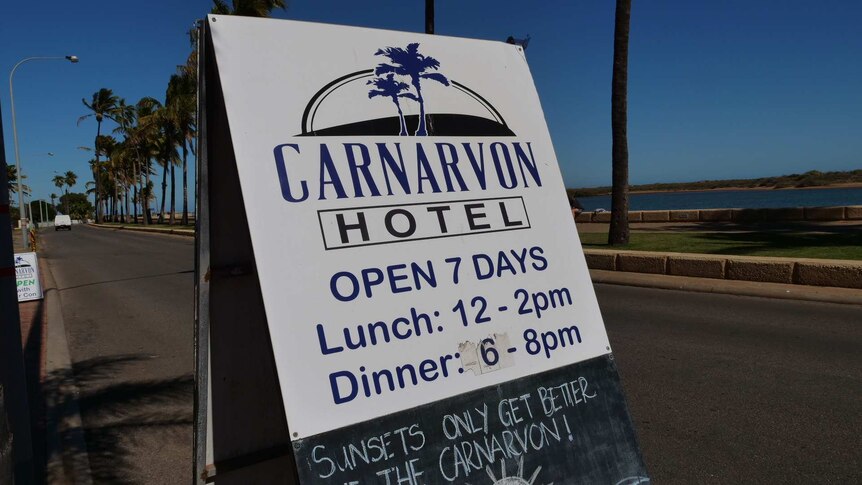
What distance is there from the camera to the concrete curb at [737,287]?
8.36 meters

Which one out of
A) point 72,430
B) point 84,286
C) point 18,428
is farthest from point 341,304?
point 84,286

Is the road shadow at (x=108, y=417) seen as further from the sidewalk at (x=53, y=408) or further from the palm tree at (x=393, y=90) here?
the palm tree at (x=393, y=90)

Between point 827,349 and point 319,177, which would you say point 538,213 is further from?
point 827,349

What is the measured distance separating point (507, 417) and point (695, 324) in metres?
5.88

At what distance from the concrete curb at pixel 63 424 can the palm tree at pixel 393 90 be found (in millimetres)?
3087

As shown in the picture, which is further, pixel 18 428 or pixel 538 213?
pixel 18 428

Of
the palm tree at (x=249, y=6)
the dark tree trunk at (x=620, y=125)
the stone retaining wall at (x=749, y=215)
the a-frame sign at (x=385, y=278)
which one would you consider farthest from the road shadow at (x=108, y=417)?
the palm tree at (x=249, y=6)

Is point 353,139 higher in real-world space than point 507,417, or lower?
higher

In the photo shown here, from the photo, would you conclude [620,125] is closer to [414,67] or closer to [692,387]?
[692,387]

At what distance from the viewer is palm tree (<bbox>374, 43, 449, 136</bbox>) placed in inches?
92.3

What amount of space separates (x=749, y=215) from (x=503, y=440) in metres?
21.6

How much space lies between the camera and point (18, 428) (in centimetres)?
353

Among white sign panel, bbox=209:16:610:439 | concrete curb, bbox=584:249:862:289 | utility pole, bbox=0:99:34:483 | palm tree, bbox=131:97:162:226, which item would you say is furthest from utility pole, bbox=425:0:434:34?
palm tree, bbox=131:97:162:226

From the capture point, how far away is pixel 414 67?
94.7 inches
